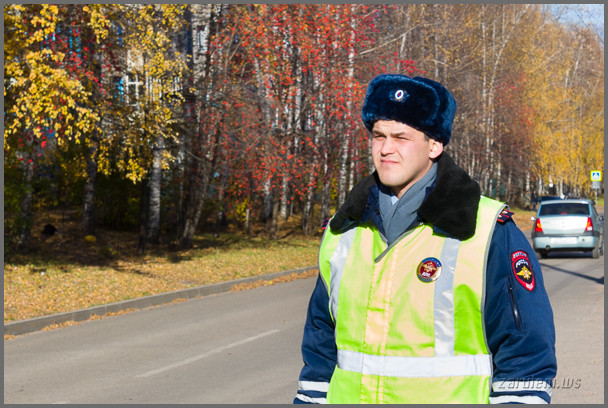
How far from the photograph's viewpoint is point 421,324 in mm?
2588

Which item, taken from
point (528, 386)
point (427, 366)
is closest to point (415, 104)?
point (427, 366)

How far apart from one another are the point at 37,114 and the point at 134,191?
45.1 feet

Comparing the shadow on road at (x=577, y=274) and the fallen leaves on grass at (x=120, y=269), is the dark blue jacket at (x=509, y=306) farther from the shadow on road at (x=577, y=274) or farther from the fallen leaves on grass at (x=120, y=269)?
the shadow on road at (x=577, y=274)

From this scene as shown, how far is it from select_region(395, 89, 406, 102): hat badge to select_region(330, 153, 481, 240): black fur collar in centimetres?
24

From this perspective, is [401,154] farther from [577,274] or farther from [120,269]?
[577,274]

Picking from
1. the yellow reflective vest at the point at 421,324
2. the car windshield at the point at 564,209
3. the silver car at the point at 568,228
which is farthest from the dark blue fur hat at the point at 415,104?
the car windshield at the point at 564,209

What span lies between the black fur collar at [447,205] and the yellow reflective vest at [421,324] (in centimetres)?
4

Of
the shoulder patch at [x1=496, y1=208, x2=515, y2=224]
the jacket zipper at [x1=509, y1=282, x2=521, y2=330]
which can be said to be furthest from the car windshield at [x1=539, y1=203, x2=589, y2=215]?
the jacket zipper at [x1=509, y1=282, x2=521, y2=330]

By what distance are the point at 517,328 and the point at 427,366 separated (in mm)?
285

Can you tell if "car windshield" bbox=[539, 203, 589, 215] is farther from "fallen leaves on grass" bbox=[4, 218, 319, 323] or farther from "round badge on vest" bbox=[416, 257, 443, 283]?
"round badge on vest" bbox=[416, 257, 443, 283]

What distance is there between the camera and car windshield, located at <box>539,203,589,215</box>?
2427 cm

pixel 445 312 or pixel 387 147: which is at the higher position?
pixel 387 147

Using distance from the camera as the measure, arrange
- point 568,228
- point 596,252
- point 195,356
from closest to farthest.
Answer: point 195,356, point 568,228, point 596,252

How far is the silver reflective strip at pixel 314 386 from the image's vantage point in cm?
282
